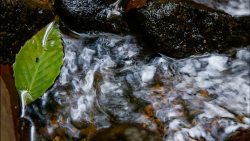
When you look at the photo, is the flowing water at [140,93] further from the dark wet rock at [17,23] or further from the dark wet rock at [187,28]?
the dark wet rock at [17,23]

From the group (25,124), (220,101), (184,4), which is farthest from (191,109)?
(25,124)

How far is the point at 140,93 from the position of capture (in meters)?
3.30

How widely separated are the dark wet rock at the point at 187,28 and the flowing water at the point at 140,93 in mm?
89

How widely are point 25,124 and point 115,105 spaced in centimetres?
68

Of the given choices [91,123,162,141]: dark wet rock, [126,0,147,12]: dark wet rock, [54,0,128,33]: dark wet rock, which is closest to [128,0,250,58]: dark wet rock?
[126,0,147,12]: dark wet rock

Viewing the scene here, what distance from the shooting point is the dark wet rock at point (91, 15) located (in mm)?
3344

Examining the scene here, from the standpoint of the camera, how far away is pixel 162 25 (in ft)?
10.8

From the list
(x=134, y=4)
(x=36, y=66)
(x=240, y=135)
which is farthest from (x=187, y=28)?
(x=36, y=66)

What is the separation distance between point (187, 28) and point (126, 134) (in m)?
0.94

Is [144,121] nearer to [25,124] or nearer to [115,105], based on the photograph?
[115,105]

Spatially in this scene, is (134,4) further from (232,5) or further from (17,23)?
(17,23)

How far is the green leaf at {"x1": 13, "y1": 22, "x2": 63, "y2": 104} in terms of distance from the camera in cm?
314

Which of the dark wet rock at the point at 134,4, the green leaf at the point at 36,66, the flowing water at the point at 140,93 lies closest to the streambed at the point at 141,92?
the flowing water at the point at 140,93

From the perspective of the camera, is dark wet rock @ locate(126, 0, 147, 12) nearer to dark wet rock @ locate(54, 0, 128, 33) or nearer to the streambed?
dark wet rock @ locate(54, 0, 128, 33)
